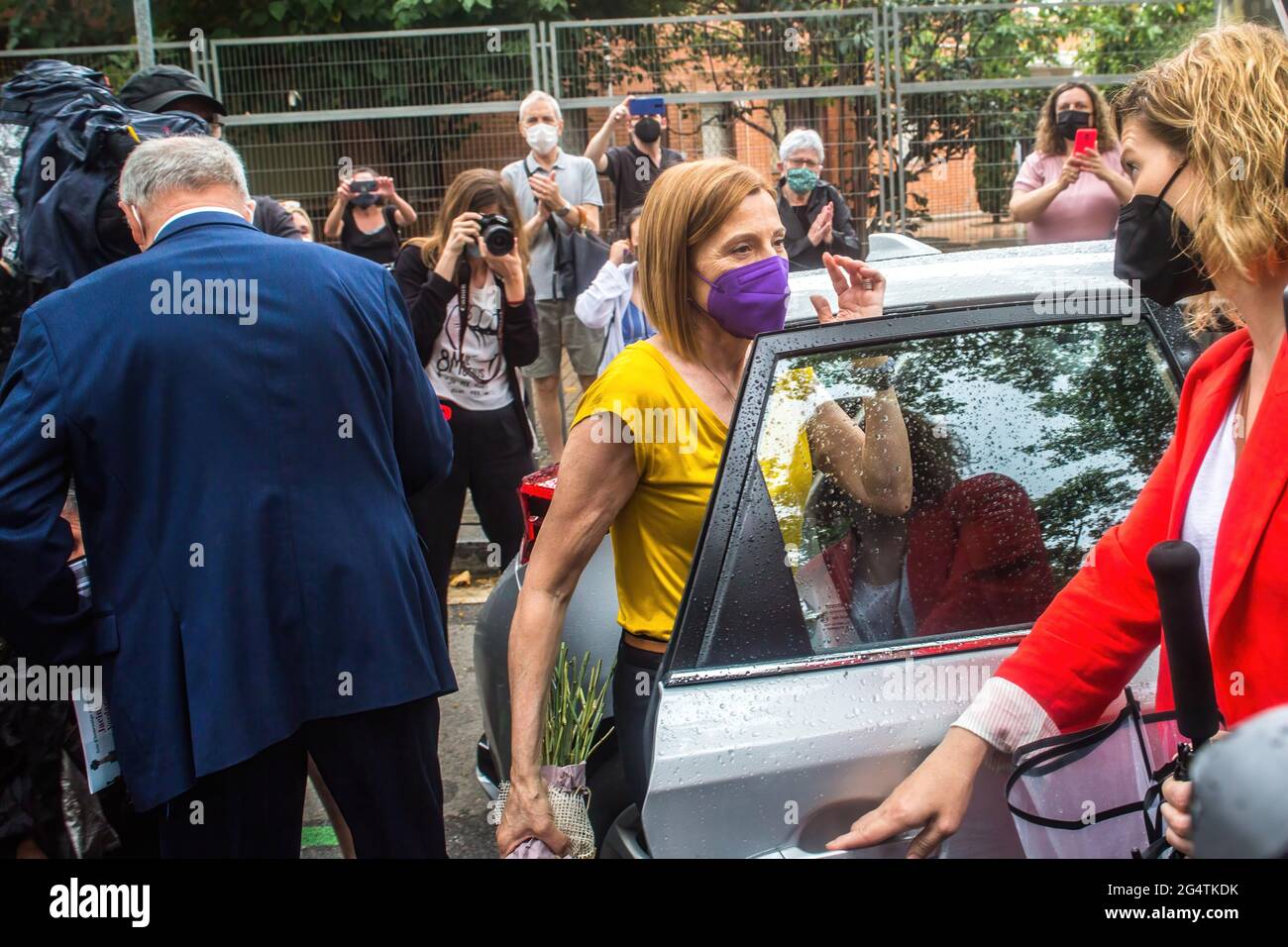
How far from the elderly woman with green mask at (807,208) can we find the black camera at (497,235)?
249 cm

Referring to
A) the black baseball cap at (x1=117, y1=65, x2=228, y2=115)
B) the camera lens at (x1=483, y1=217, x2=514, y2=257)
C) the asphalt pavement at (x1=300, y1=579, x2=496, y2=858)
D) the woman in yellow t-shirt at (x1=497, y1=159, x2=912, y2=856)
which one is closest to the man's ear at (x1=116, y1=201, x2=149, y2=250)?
the woman in yellow t-shirt at (x1=497, y1=159, x2=912, y2=856)

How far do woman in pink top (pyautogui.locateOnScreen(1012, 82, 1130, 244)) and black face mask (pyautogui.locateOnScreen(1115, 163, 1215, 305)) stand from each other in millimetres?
4081

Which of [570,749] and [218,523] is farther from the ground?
[218,523]

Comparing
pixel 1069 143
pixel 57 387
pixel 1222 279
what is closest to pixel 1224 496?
pixel 1222 279

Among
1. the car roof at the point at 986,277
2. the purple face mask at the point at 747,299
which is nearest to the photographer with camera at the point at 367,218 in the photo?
the car roof at the point at 986,277

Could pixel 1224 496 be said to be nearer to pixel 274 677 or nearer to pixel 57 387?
pixel 274 677

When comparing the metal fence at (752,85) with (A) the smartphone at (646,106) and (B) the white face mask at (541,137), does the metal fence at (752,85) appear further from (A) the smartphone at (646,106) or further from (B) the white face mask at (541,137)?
(B) the white face mask at (541,137)

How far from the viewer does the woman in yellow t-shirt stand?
7.85 feet

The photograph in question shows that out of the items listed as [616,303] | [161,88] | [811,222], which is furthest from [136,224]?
[811,222]

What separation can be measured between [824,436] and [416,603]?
3.00 ft

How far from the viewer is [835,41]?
27.2 ft

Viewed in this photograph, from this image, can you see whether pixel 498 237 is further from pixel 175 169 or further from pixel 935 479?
pixel 935 479

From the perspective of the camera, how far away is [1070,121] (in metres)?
6.23

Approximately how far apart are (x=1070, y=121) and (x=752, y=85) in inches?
106
